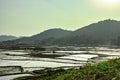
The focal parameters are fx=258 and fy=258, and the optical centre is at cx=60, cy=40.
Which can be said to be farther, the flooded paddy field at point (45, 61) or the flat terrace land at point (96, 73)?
the flooded paddy field at point (45, 61)

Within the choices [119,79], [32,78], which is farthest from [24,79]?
[119,79]

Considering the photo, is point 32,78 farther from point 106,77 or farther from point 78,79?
point 106,77

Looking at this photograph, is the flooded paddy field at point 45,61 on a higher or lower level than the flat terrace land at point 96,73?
lower

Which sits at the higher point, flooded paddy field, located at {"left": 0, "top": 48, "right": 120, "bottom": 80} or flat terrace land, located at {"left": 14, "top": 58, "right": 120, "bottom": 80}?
flat terrace land, located at {"left": 14, "top": 58, "right": 120, "bottom": 80}

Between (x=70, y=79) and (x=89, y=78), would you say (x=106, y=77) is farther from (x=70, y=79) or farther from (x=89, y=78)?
(x=70, y=79)

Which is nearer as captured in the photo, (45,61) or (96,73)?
(96,73)

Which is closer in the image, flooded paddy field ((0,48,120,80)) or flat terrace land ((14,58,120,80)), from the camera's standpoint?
flat terrace land ((14,58,120,80))

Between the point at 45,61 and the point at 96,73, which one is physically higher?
the point at 96,73

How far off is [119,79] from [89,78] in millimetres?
3339

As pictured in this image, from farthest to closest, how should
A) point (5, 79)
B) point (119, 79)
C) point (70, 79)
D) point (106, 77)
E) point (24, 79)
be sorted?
point (5, 79) < point (24, 79) < point (70, 79) < point (106, 77) < point (119, 79)

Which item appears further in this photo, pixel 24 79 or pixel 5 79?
pixel 5 79

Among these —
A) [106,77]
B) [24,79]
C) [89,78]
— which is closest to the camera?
[106,77]

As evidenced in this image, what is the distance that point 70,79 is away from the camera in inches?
669

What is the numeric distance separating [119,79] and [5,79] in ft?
59.1
